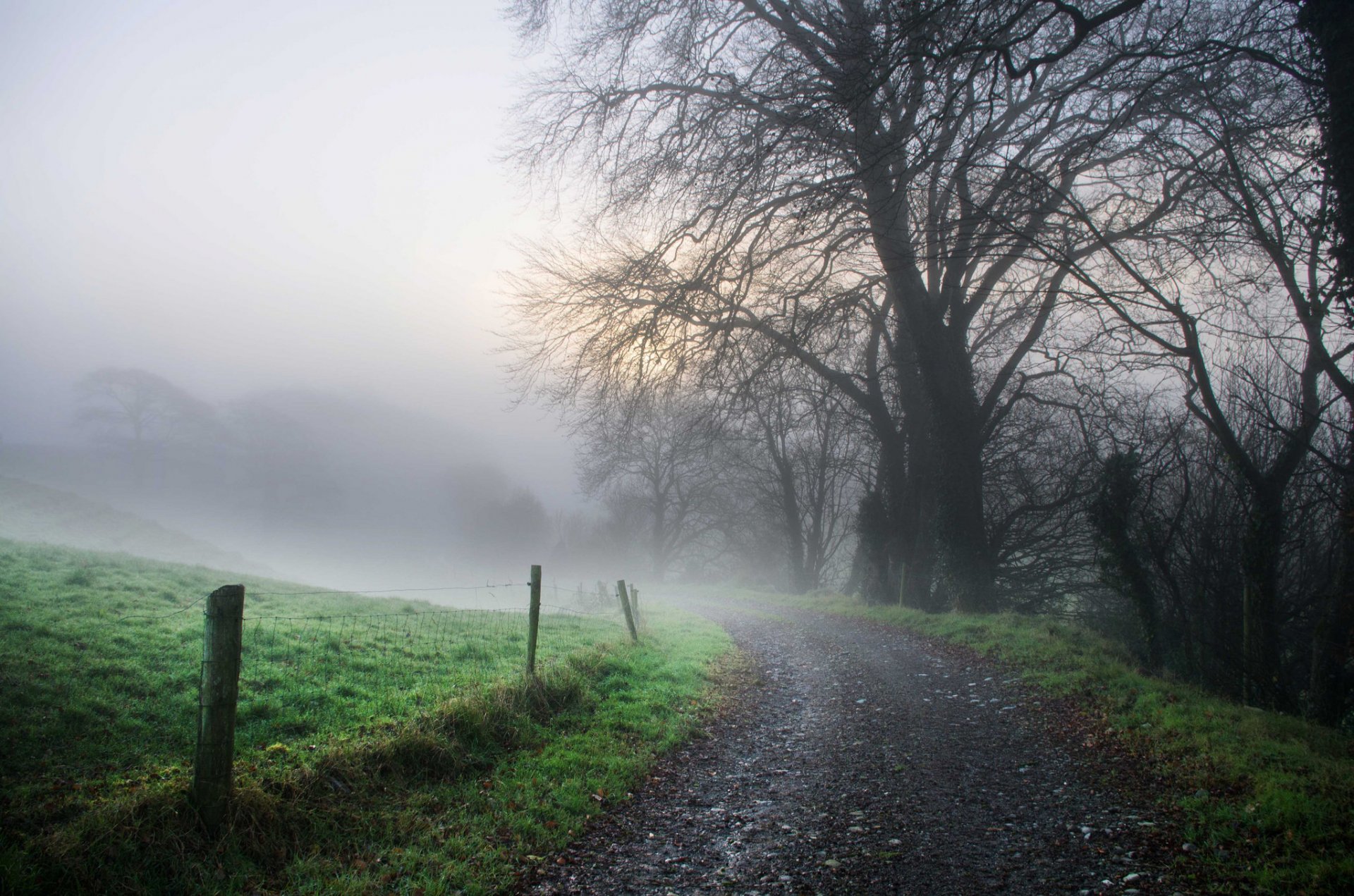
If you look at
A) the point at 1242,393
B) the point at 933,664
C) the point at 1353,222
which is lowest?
the point at 933,664

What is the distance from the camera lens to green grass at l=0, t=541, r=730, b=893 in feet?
11.4

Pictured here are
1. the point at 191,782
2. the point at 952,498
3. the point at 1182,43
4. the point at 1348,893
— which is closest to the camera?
the point at 1348,893

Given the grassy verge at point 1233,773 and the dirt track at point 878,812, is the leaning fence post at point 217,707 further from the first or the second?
the grassy verge at point 1233,773

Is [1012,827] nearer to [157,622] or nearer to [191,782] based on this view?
[191,782]

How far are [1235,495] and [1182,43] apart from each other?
5.46m

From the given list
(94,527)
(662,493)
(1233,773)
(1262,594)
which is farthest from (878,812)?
(662,493)

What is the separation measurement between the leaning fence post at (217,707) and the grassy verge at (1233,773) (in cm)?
557

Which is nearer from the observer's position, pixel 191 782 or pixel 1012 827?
pixel 191 782

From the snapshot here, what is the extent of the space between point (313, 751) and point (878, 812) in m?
4.20

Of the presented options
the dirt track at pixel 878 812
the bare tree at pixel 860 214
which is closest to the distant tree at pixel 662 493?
the bare tree at pixel 860 214

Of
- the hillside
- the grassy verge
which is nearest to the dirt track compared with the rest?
the grassy verge

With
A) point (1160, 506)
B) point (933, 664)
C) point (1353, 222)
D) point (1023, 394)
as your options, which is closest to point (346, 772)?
point (933, 664)

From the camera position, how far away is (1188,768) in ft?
15.7

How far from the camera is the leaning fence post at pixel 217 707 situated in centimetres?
375
